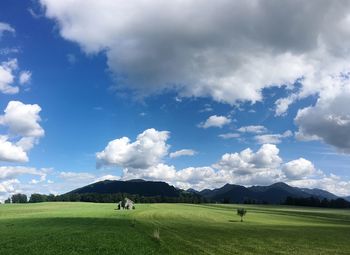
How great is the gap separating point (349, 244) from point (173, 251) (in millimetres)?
29261

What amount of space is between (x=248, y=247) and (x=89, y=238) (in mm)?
20717

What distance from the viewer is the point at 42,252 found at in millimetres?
43094

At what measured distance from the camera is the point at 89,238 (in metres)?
56.8

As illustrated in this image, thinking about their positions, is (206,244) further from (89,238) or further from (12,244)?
(12,244)

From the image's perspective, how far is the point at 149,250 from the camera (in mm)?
45312

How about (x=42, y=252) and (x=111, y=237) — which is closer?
(x=42, y=252)

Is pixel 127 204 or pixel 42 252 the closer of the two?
pixel 42 252

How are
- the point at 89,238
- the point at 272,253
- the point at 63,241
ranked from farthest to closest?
the point at 89,238 → the point at 63,241 → the point at 272,253

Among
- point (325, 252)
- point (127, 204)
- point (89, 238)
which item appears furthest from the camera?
point (127, 204)

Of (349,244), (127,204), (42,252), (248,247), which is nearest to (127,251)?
(42,252)

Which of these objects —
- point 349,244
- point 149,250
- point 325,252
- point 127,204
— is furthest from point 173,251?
point 127,204

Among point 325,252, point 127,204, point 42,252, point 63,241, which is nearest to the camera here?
point 42,252

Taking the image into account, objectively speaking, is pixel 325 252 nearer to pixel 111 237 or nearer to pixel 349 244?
pixel 349 244

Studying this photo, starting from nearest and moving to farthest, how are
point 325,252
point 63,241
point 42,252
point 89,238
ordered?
1. point 42,252
2. point 325,252
3. point 63,241
4. point 89,238
